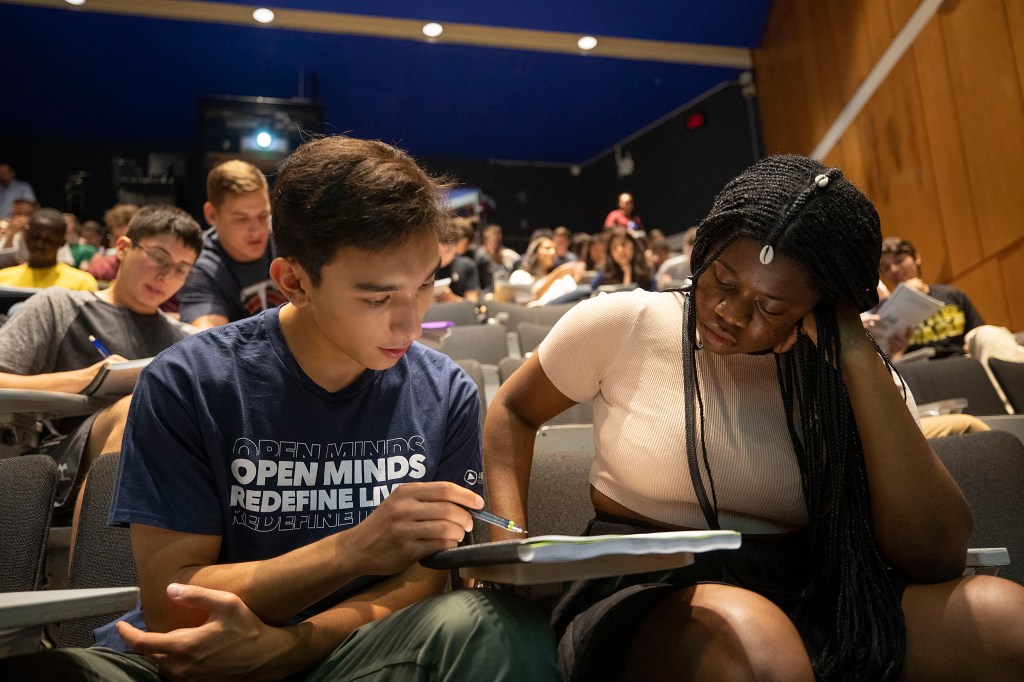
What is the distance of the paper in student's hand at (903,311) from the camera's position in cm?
309

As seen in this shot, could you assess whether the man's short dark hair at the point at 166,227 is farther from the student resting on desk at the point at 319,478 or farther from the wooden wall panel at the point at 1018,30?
the wooden wall panel at the point at 1018,30

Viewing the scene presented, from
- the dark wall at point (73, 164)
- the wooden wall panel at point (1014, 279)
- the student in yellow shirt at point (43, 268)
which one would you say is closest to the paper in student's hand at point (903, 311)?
the wooden wall panel at point (1014, 279)

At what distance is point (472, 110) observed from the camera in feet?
29.7

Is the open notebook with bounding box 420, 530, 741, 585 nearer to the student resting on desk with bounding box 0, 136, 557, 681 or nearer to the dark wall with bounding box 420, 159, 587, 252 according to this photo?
the student resting on desk with bounding box 0, 136, 557, 681

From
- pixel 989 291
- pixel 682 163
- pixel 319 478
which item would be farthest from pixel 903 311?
pixel 682 163

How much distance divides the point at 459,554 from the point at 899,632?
0.65 m

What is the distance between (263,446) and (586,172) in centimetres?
1026

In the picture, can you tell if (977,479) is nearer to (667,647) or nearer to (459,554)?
(667,647)

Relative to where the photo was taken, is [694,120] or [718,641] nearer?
[718,641]

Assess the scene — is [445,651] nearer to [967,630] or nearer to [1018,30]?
[967,630]

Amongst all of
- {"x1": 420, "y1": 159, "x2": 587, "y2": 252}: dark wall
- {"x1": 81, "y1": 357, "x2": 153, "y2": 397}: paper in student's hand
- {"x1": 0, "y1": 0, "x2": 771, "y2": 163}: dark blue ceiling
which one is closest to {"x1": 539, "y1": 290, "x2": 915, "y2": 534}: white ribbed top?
{"x1": 81, "y1": 357, "x2": 153, "y2": 397}: paper in student's hand

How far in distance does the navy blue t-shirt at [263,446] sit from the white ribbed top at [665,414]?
251mm

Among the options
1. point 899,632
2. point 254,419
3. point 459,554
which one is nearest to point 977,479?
point 899,632

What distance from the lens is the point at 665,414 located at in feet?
4.25
